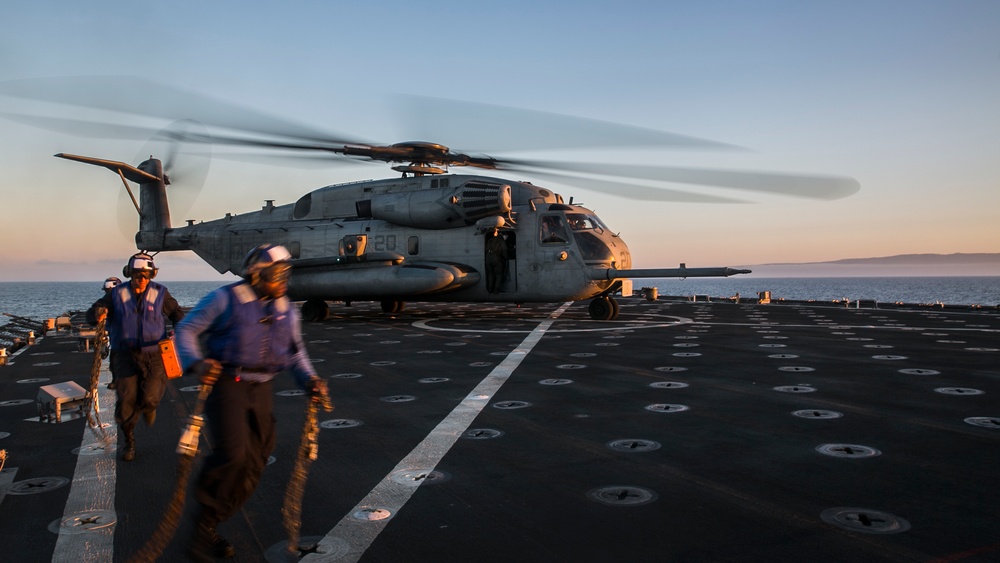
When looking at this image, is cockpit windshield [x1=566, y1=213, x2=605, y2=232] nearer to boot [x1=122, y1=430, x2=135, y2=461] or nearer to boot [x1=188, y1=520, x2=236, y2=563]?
boot [x1=122, y1=430, x2=135, y2=461]

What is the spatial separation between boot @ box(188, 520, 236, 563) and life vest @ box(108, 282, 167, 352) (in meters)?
3.34

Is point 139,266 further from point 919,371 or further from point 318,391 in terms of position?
point 919,371

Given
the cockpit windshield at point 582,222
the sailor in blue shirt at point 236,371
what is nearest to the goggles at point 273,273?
the sailor in blue shirt at point 236,371

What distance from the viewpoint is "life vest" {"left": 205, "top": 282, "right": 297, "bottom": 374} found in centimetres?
419

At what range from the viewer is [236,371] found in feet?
13.7

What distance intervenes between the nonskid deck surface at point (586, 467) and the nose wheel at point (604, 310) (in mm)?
9506

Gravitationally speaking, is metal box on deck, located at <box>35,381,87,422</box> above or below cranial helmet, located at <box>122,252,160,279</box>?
below

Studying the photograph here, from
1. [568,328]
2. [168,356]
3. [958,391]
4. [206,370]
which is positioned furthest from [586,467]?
[568,328]

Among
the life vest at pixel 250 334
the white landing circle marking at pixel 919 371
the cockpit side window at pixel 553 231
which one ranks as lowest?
the white landing circle marking at pixel 919 371

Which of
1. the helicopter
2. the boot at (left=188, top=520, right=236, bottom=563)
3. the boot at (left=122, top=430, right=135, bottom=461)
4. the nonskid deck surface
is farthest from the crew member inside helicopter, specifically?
the boot at (left=188, top=520, right=236, bottom=563)

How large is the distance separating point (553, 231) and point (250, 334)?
1715cm

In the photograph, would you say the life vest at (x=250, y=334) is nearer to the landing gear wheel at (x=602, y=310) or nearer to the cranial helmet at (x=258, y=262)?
the cranial helmet at (x=258, y=262)

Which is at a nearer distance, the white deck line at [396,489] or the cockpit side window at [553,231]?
the white deck line at [396,489]

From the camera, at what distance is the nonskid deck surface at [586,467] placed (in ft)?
13.6
